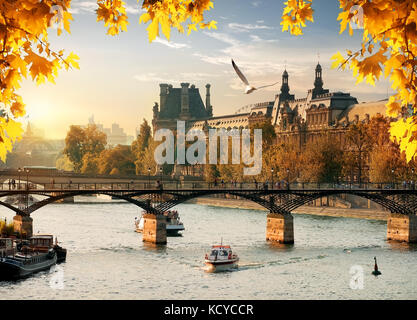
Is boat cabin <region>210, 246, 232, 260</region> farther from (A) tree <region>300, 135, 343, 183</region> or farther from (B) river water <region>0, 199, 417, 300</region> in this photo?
(A) tree <region>300, 135, 343, 183</region>

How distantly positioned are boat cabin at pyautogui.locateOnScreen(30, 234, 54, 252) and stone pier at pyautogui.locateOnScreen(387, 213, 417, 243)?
32247mm

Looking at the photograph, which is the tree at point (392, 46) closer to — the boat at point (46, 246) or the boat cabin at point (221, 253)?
the boat cabin at point (221, 253)

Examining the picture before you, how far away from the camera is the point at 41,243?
184 ft

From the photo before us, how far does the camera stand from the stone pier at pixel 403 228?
227ft

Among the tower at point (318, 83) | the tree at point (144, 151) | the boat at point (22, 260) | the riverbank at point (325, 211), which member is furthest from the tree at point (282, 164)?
the boat at point (22, 260)

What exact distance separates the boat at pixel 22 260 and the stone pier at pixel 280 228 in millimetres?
22386

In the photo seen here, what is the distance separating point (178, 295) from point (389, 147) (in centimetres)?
7095

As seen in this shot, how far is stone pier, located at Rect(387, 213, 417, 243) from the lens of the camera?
227 feet

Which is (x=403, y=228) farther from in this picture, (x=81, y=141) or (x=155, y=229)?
(x=81, y=141)

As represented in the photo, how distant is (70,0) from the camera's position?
8.18 meters

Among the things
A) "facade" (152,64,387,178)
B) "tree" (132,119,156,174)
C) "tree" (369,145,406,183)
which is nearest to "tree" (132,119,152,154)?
"tree" (132,119,156,174)

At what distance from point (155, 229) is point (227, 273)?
16.6 metres
